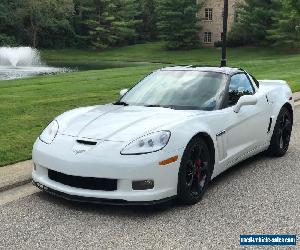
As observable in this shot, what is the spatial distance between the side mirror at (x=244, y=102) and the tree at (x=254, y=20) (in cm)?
5355

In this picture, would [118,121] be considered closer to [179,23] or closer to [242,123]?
[242,123]

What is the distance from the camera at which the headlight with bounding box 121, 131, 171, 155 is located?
508cm

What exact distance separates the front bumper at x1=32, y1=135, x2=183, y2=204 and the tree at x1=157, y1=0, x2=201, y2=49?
204ft

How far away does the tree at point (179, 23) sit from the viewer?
218 feet

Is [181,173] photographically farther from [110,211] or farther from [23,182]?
[23,182]

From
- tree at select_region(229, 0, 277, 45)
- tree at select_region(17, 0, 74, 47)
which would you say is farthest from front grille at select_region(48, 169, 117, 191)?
tree at select_region(17, 0, 74, 47)

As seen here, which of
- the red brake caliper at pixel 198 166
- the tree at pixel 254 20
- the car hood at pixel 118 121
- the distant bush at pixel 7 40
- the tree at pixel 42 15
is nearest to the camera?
the car hood at pixel 118 121

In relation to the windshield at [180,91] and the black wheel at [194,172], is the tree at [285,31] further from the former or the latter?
the black wheel at [194,172]

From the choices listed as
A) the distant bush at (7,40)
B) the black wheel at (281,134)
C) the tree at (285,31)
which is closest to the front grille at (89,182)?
the black wheel at (281,134)

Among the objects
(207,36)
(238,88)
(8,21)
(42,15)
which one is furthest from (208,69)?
(42,15)

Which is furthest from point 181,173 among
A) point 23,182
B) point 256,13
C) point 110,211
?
point 256,13

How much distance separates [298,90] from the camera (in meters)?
17.0

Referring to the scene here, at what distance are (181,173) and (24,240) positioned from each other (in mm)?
1671

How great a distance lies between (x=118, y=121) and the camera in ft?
18.6
